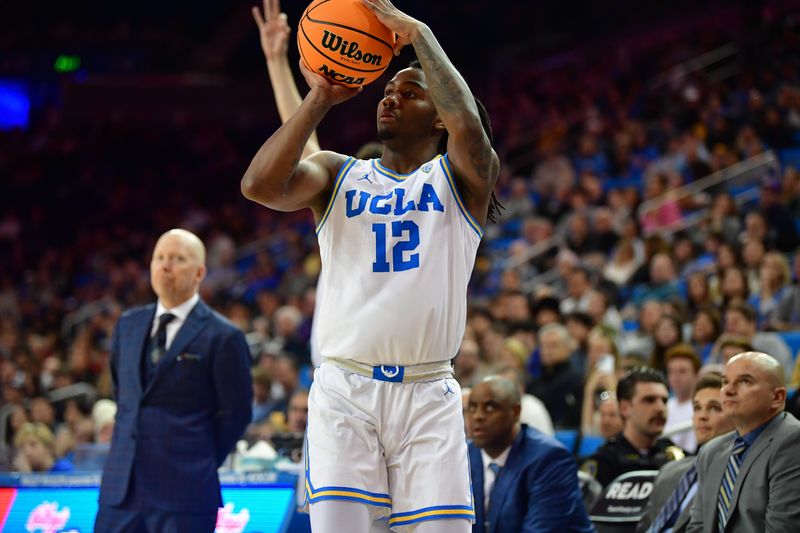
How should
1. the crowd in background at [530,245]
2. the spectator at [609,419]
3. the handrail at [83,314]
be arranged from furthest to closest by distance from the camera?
the handrail at [83,314]
the crowd in background at [530,245]
the spectator at [609,419]

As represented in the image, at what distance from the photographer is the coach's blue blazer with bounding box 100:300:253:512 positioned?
189 inches

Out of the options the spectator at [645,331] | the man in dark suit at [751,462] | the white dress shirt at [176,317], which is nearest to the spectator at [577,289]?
the spectator at [645,331]

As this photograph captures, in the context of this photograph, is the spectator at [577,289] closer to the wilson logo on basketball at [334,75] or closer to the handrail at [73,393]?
the handrail at [73,393]

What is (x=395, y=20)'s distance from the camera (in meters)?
3.56

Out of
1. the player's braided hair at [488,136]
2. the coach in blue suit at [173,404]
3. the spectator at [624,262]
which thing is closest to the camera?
the player's braided hair at [488,136]

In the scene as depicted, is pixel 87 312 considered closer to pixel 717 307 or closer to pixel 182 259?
pixel 717 307

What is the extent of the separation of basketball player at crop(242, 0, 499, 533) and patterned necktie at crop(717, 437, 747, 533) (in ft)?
6.04

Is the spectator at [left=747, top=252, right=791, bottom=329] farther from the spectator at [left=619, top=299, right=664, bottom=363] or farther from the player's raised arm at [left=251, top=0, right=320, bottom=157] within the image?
the player's raised arm at [left=251, top=0, right=320, bottom=157]

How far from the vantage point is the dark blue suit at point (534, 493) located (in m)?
5.20

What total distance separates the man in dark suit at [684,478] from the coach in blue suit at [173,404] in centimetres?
205

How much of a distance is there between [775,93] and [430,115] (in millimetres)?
11752

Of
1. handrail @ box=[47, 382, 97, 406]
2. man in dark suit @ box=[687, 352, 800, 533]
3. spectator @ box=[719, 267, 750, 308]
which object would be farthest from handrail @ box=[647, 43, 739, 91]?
man in dark suit @ box=[687, 352, 800, 533]

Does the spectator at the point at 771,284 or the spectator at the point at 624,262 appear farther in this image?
the spectator at the point at 624,262

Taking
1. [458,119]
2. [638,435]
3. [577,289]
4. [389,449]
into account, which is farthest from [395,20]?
[577,289]
